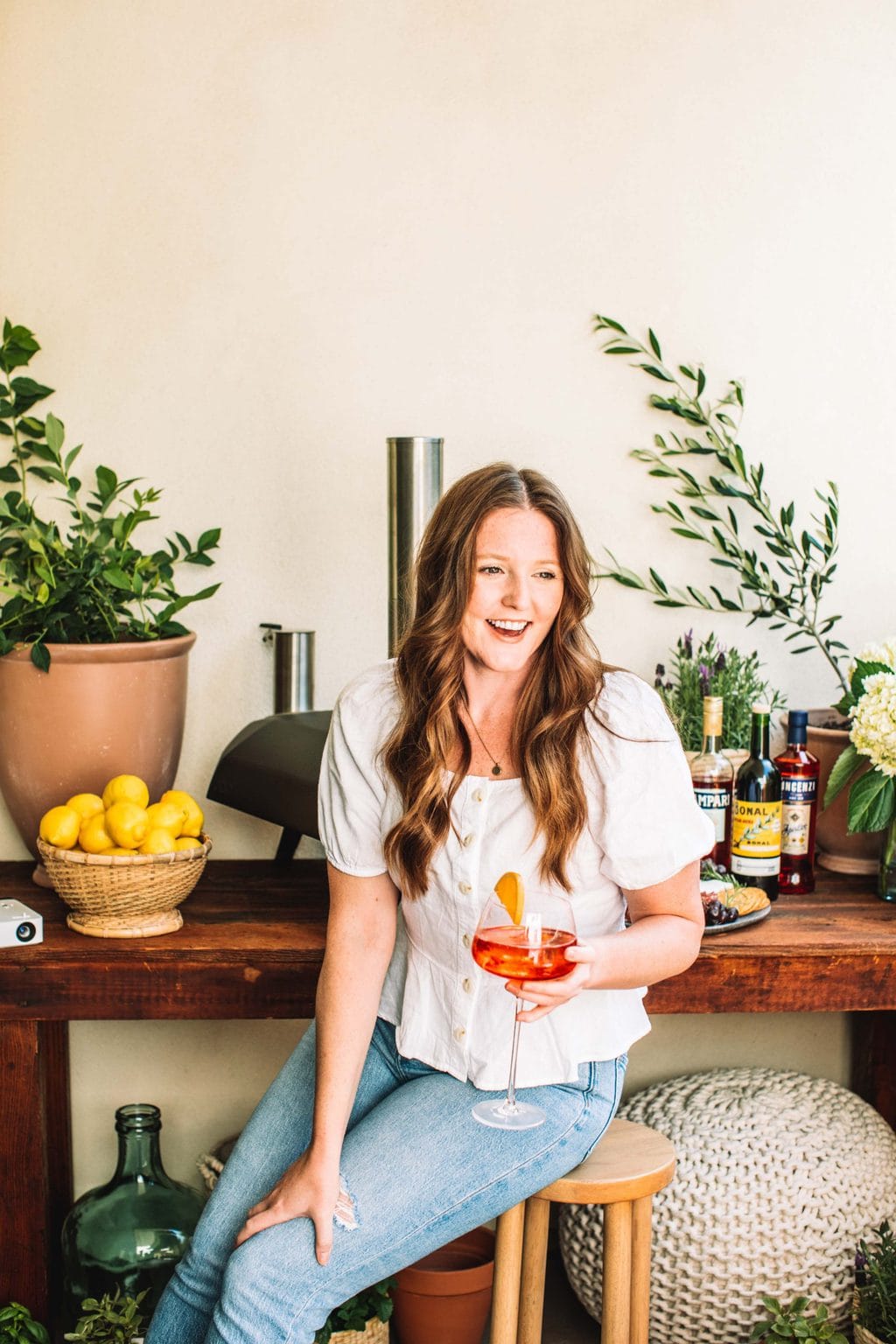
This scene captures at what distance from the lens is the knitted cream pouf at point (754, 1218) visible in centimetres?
208

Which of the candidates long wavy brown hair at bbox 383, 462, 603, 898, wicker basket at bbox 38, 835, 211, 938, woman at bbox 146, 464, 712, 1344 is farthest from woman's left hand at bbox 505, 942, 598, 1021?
wicker basket at bbox 38, 835, 211, 938

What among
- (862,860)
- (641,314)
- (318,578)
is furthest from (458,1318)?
(641,314)

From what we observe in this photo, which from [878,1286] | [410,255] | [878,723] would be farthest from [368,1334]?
[410,255]

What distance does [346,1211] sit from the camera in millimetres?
1522

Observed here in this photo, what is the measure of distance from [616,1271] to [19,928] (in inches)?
36.9

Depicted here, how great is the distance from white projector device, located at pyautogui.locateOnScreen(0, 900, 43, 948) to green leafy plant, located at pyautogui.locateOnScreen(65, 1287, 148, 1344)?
1.86ft

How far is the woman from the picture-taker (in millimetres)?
1555

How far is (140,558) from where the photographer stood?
2.21m

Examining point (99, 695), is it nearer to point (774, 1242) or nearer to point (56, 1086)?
point (56, 1086)

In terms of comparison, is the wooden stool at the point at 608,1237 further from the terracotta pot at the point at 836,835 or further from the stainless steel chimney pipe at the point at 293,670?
the stainless steel chimney pipe at the point at 293,670

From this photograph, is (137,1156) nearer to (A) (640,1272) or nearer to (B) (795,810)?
(A) (640,1272)

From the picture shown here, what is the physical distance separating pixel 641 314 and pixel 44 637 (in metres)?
1.16

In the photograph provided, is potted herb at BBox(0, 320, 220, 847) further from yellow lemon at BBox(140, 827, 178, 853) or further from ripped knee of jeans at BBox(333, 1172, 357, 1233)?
ripped knee of jeans at BBox(333, 1172, 357, 1233)

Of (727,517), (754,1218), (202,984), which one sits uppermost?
(727,517)
